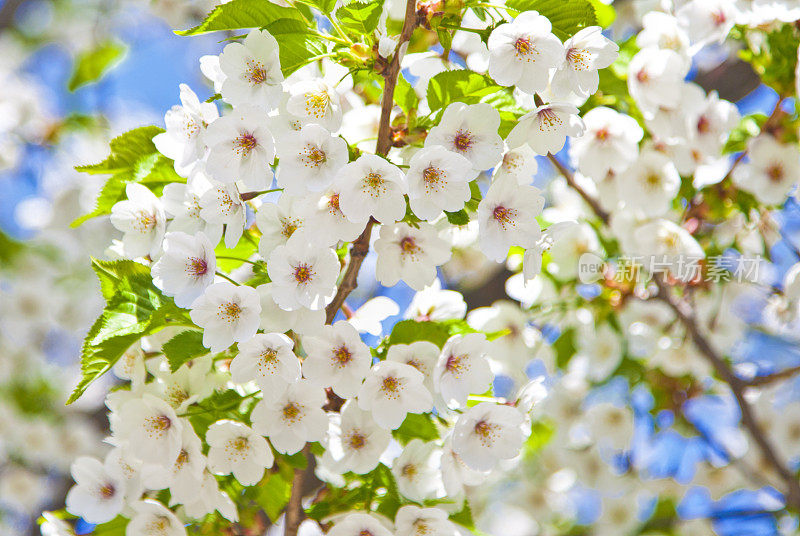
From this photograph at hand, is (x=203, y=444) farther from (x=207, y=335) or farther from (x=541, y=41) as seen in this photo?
(x=541, y=41)

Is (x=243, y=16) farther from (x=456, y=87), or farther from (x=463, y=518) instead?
(x=463, y=518)

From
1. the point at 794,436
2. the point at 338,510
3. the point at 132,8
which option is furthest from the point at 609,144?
the point at 132,8

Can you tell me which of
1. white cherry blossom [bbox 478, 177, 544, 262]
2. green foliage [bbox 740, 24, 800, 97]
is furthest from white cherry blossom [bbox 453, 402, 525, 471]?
green foliage [bbox 740, 24, 800, 97]

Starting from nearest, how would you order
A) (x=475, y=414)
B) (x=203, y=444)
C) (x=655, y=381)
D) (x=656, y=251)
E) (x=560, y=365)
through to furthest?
(x=475, y=414) → (x=203, y=444) → (x=656, y=251) → (x=560, y=365) → (x=655, y=381)

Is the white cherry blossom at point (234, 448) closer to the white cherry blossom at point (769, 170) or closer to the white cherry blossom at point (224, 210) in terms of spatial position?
the white cherry blossom at point (224, 210)

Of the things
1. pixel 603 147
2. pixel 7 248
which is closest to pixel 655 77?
pixel 603 147

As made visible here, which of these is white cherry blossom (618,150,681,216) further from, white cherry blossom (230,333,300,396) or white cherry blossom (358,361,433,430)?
white cherry blossom (230,333,300,396)

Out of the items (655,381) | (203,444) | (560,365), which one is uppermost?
(203,444)

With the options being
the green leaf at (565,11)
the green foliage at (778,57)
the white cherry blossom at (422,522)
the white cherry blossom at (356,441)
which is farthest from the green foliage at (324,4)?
the green foliage at (778,57)

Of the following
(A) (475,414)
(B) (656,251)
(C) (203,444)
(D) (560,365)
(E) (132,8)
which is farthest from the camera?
(E) (132,8)
